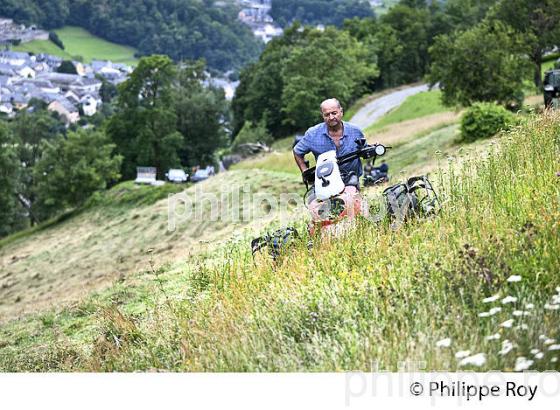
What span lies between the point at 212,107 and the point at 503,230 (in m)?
73.8

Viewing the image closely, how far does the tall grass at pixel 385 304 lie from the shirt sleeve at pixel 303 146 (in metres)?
1.20

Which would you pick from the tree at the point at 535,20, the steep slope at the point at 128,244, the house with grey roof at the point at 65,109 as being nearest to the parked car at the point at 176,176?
the steep slope at the point at 128,244

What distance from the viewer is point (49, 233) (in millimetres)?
41750

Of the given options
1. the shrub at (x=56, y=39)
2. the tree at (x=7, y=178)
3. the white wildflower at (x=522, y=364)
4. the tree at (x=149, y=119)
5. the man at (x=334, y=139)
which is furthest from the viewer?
the shrub at (x=56, y=39)

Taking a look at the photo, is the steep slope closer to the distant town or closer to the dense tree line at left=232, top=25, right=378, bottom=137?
the dense tree line at left=232, top=25, right=378, bottom=137

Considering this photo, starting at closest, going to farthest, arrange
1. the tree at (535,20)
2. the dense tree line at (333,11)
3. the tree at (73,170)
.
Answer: the tree at (535,20) < the tree at (73,170) < the dense tree line at (333,11)

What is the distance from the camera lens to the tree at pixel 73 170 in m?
53.8

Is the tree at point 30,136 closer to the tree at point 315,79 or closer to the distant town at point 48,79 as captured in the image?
the tree at point 315,79

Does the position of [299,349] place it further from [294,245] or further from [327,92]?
[327,92]

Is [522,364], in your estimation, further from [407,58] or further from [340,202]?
[407,58]

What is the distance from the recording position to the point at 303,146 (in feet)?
28.5

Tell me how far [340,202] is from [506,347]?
3.32m

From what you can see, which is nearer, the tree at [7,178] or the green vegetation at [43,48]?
the tree at [7,178]

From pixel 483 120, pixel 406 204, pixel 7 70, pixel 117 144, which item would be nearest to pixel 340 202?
pixel 406 204
